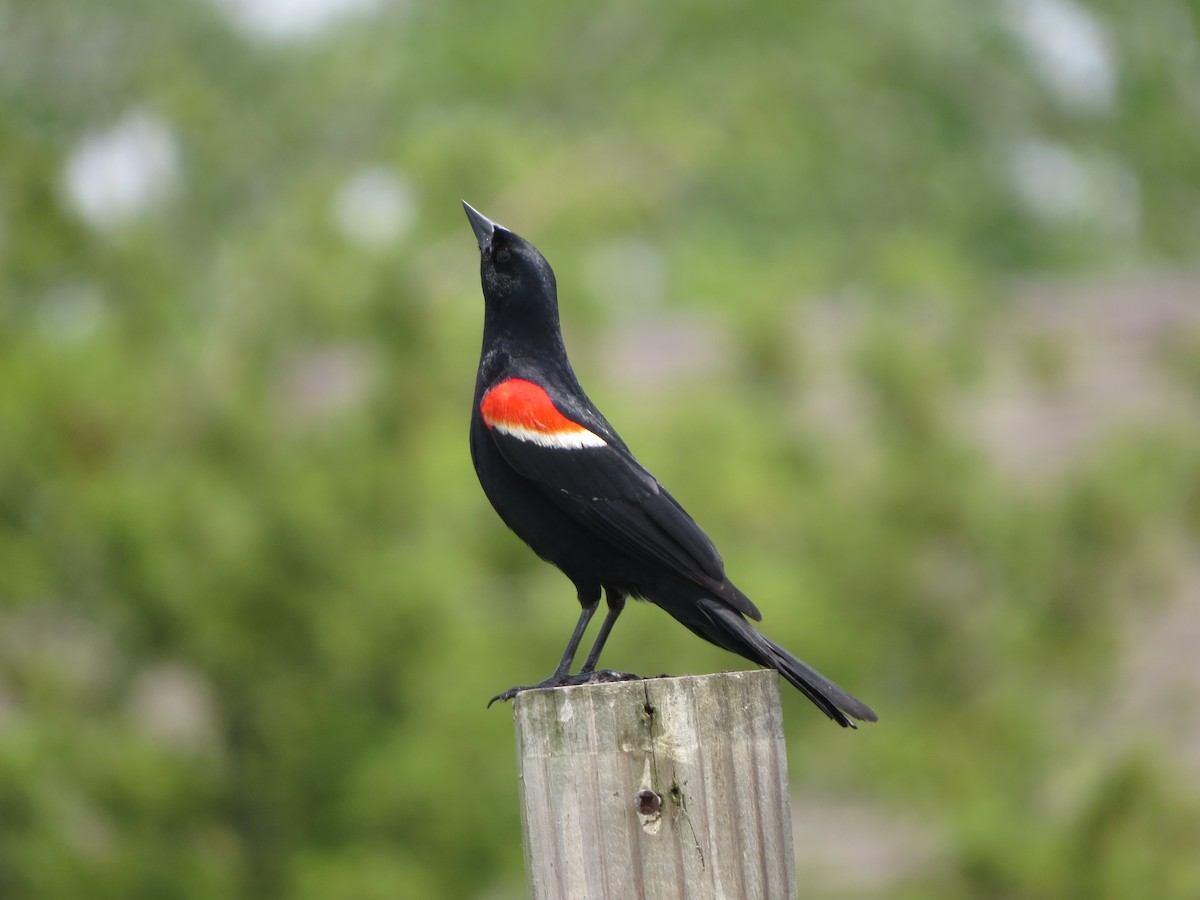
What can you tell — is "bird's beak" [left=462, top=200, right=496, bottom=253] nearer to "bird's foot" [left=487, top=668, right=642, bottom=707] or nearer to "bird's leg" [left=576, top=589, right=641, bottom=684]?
"bird's leg" [left=576, top=589, right=641, bottom=684]

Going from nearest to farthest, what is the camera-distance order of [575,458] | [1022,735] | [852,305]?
[575,458], [1022,735], [852,305]

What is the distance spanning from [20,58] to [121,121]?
2.51 m

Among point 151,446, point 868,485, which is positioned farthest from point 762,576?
point 151,446

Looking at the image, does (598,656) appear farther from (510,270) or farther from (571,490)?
(510,270)

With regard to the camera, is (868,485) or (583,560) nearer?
(583,560)

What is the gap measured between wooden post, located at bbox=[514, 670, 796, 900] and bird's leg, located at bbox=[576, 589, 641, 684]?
222 mm

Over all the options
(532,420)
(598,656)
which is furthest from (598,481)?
(598,656)

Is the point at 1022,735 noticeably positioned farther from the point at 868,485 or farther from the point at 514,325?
the point at 514,325

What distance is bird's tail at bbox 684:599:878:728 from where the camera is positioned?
3141 mm

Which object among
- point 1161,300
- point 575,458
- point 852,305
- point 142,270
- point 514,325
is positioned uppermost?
point 1161,300

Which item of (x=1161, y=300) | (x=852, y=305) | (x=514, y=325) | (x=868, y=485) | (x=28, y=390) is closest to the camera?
(x=514, y=325)

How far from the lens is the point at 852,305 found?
13.5 m

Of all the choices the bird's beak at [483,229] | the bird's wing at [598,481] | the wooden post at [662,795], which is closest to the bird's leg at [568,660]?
the bird's wing at [598,481]

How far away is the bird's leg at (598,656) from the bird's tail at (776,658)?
0.71 ft
